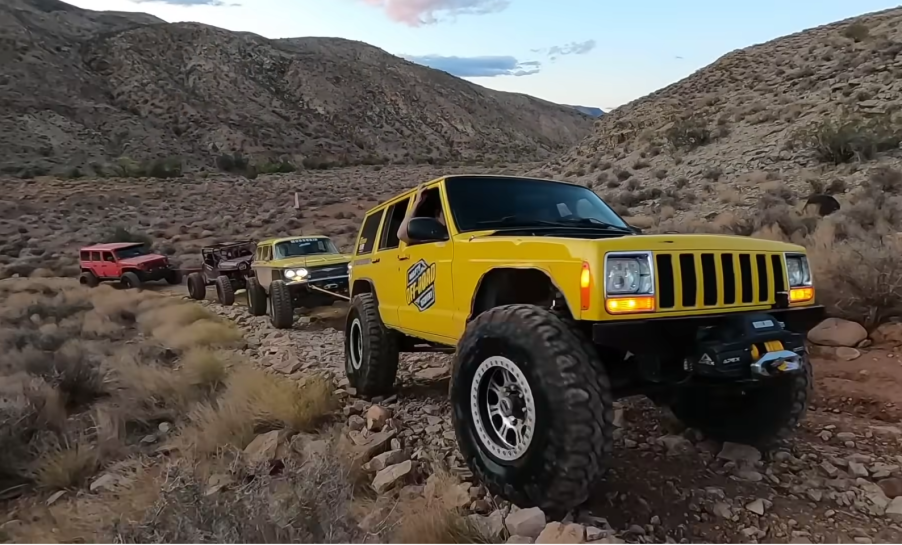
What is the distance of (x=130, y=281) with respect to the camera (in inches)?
751

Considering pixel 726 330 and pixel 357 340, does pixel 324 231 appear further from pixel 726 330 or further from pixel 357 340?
pixel 726 330

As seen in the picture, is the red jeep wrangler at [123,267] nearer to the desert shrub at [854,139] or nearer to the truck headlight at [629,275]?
the truck headlight at [629,275]

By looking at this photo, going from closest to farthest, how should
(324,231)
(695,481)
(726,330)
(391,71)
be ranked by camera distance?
(726,330), (695,481), (324,231), (391,71)

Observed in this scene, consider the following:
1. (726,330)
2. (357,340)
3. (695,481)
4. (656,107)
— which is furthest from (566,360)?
(656,107)

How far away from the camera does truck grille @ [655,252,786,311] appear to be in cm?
356

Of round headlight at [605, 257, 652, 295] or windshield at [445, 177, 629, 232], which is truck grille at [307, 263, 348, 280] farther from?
round headlight at [605, 257, 652, 295]

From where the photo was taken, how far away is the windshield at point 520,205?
4984 mm

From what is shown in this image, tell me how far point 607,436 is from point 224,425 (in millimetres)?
3444

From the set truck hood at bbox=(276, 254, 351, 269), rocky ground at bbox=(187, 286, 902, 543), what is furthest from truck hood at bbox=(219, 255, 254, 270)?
rocky ground at bbox=(187, 286, 902, 543)

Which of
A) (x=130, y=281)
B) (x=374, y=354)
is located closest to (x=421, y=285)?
(x=374, y=354)

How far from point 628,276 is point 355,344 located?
13.0ft

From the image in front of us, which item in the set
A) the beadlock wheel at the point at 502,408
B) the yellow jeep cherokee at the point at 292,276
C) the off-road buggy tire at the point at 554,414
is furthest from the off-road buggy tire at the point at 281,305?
the off-road buggy tire at the point at 554,414

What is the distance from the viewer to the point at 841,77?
942 inches

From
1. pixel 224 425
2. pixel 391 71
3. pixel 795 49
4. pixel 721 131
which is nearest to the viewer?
pixel 224 425
